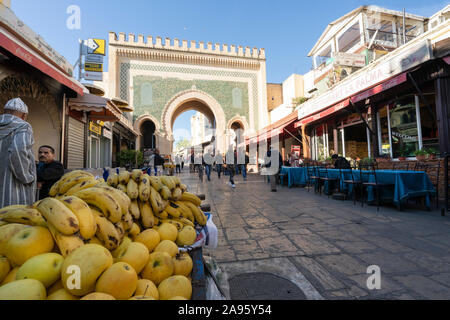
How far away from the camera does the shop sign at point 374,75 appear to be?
19.0ft

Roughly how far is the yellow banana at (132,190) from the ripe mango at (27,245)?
1.55 feet

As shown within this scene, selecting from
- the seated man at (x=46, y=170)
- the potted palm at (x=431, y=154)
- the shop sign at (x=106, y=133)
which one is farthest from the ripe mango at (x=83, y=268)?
the shop sign at (x=106, y=133)

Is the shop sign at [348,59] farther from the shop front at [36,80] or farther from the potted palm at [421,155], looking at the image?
the shop front at [36,80]

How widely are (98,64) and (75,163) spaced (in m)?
7.58

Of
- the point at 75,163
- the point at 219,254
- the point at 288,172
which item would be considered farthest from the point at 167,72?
the point at 219,254

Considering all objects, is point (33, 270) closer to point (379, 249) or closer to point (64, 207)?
point (64, 207)

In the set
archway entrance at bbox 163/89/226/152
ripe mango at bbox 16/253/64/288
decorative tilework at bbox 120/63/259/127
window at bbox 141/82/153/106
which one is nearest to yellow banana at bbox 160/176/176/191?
ripe mango at bbox 16/253/64/288

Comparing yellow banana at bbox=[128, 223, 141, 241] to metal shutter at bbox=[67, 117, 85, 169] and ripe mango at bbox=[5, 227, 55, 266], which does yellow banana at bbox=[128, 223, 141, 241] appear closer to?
ripe mango at bbox=[5, 227, 55, 266]

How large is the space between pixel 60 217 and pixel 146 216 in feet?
1.62

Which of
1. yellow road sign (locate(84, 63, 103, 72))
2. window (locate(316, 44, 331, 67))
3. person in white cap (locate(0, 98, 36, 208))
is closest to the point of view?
person in white cap (locate(0, 98, 36, 208))

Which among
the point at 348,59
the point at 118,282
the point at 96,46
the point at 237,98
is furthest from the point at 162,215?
the point at 237,98

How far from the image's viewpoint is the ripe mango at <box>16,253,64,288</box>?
0.71 m

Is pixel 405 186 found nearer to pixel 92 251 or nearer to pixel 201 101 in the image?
pixel 92 251

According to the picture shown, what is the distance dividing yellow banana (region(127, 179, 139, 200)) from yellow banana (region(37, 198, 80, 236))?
1.35 feet
